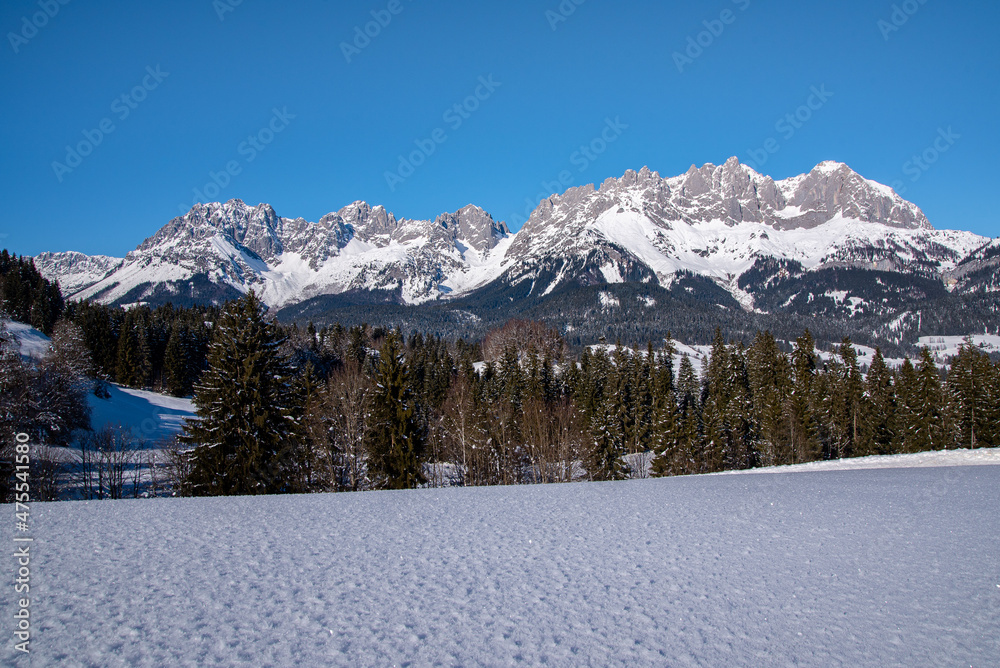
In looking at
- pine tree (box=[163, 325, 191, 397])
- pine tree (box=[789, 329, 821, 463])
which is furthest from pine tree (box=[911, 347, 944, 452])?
pine tree (box=[163, 325, 191, 397])

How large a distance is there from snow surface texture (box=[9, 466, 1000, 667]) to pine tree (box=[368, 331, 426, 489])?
15357 mm

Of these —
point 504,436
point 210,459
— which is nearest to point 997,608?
point 210,459

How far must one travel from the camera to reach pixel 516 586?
8.42m

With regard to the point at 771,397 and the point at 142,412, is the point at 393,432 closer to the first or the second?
the point at 771,397

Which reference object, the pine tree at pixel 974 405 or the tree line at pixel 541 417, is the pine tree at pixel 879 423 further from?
the pine tree at pixel 974 405

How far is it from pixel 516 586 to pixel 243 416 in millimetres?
19651

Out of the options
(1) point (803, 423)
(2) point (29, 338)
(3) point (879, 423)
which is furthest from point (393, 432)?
(2) point (29, 338)

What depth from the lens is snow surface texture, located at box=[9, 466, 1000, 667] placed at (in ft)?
21.0

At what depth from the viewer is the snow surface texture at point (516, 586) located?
639 centimetres

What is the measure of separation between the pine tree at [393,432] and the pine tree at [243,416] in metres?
5.52

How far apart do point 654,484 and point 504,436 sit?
811 inches

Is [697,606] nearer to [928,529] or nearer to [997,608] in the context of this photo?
[997,608]

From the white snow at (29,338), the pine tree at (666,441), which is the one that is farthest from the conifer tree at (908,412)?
the white snow at (29,338)

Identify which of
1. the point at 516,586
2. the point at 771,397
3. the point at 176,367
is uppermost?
the point at 176,367
